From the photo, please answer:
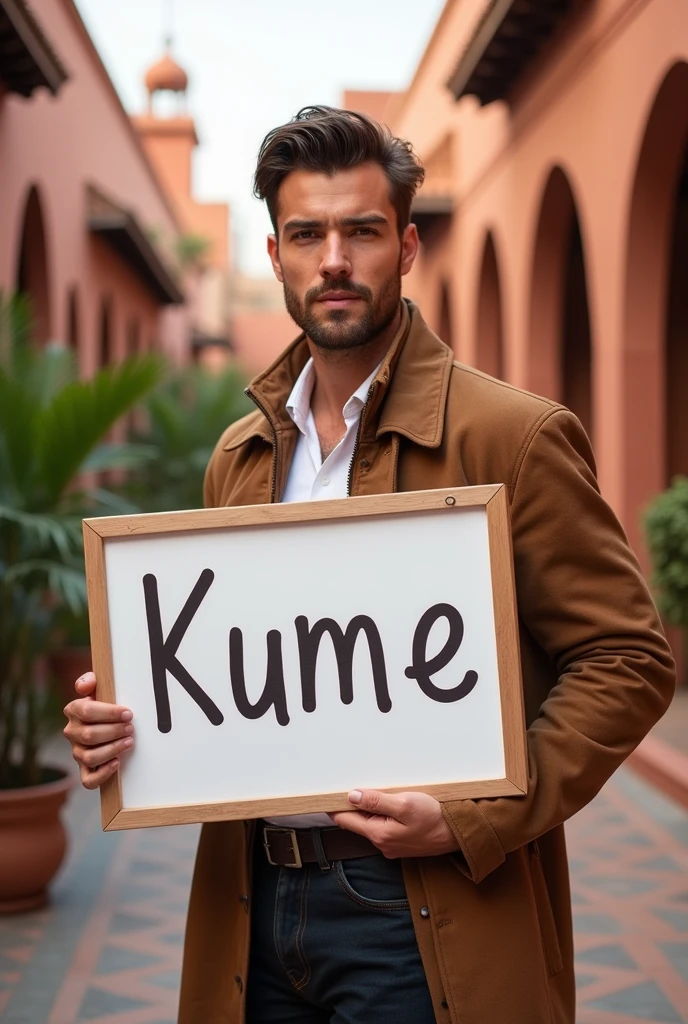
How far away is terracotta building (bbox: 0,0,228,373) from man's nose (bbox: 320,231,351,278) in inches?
252

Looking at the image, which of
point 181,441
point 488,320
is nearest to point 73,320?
point 181,441

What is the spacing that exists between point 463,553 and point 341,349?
440mm

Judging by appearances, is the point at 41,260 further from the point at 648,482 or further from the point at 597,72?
the point at 648,482

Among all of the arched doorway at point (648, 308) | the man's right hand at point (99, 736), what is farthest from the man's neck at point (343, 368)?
the arched doorway at point (648, 308)

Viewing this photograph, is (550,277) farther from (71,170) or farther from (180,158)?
(180,158)

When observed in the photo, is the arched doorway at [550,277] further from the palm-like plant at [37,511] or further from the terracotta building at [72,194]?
the palm-like plant at [37,511]

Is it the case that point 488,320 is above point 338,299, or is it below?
above

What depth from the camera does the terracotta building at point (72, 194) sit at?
9320 mm

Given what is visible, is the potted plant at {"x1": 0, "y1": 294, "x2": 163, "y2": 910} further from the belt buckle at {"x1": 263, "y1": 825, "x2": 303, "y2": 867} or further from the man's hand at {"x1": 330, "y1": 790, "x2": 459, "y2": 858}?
the man's hand at {"x1": 330, "y1": 790, "x2": 459, "y2": 858}

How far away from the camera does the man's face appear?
1912mm

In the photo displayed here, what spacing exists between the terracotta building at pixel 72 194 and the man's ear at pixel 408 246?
6.23 m

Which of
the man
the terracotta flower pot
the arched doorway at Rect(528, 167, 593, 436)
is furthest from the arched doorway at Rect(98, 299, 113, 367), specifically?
the man

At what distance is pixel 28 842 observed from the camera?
16.4 ft

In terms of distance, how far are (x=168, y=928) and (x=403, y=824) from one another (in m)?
3.59
